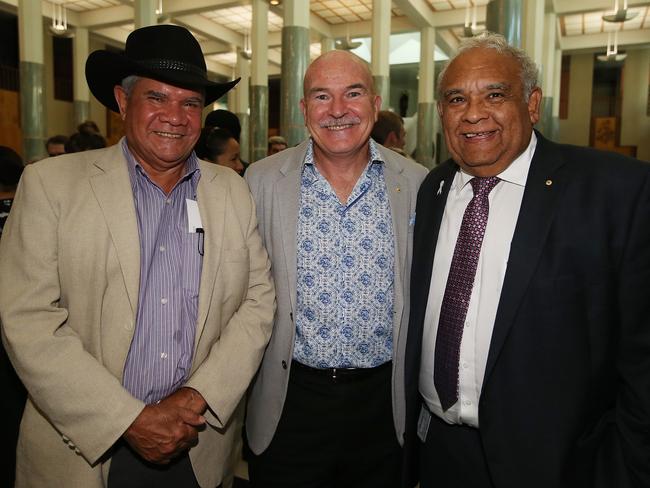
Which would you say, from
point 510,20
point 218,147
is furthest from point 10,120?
point 510,20

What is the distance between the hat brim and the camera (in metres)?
1.83

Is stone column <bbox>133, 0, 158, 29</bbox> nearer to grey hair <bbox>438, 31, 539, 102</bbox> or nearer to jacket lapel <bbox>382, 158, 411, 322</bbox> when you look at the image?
jacket lapel <bbox>382, 158, 411, 322</bbox>

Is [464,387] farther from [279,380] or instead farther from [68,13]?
[68,13]

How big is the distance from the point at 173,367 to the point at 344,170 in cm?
112

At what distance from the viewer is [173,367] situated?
1.80 metres

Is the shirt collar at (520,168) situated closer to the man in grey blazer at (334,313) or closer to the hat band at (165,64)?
the man in grey blazer at (334,313)

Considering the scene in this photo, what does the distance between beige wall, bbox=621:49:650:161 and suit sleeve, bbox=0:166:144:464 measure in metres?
23.9

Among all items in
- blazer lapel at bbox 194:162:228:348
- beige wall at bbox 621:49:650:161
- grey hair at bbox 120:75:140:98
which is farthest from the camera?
beige wall at bbox 621:49:650:161

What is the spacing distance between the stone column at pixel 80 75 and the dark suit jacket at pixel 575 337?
18644 millimetres

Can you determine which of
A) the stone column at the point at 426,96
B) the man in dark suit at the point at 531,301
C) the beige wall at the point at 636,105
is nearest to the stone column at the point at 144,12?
the stone column at the point at 426,96

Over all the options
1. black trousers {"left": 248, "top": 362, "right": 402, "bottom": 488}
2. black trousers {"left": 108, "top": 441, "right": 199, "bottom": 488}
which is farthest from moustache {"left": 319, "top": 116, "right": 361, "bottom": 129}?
black trousers {"left": 108, "top": 441, "right": 199, "bottom": 488}

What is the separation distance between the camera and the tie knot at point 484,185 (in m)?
1.89

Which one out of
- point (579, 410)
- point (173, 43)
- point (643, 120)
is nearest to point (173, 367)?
point (173, 43)

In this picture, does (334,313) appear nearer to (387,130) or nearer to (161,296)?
(161,296)
